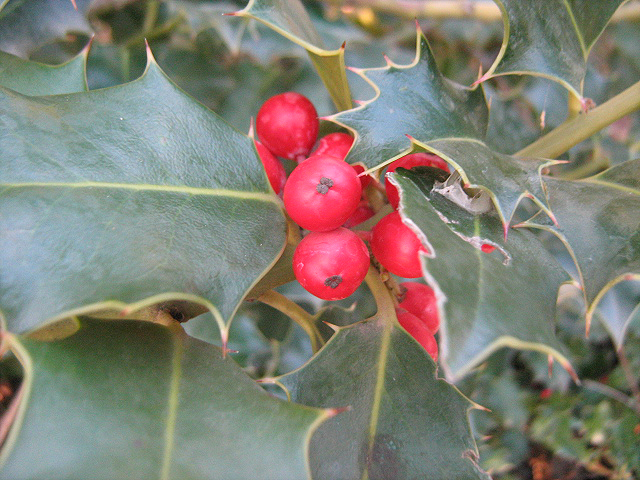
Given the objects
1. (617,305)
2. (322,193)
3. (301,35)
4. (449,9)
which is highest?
(301,35)

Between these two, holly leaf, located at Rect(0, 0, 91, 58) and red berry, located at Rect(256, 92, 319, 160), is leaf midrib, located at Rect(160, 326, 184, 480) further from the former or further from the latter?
holly leaf, located at Rect(0, 0, 91, 58)

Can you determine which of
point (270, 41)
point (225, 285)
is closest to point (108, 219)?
point (225, 285)

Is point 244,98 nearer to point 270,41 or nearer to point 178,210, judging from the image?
point 270,41

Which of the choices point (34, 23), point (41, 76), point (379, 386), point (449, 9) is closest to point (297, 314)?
point (379, 386)

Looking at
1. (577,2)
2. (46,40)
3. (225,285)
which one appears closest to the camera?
(225,285)

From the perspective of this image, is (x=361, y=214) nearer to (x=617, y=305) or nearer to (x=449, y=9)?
(x=617, y=305)

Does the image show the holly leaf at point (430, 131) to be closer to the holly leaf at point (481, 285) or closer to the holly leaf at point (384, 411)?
the holly leaf at point (481, 285)

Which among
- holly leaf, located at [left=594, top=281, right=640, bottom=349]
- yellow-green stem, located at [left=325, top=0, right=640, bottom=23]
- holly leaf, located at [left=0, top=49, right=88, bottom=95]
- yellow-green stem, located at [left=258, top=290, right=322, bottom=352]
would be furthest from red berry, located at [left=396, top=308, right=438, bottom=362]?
yellow-green stem, located at [left=325, top=0, right=640, bottom=23]
